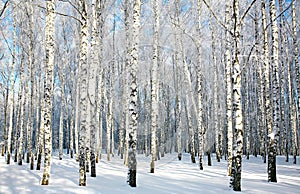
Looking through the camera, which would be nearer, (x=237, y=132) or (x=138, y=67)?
(x=237, y=132)

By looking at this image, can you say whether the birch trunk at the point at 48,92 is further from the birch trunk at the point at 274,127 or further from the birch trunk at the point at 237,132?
the birch trunk at the point at 274,127

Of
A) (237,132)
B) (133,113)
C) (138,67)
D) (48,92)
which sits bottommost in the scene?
(237,132)

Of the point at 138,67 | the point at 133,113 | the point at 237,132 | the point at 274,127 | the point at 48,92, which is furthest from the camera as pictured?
the point at 138,67

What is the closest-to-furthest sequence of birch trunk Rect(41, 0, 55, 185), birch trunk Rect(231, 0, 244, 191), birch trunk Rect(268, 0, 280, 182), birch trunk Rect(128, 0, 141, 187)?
birch trunk Rect(231, 0, 244, 191) < birch trunk Rect(128, 0, 141, 187) < birch trunk Rect(41, 0, 55, 185) < birch trunk Rect(268, 0, 280, 182)

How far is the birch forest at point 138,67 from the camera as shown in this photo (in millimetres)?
8836

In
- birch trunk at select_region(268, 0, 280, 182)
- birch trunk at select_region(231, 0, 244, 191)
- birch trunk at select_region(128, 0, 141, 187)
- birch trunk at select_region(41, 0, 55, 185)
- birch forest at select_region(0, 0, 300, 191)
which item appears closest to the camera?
birch trunk at select_region(231, 0, 244, 191)

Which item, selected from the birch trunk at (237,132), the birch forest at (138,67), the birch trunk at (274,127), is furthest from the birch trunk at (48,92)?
the birch trunk at (274,127)

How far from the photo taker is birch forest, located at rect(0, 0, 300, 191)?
8.84 metres

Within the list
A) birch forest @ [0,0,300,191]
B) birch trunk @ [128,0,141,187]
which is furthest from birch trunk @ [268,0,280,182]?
birch trunk @ [128,0,141,187]

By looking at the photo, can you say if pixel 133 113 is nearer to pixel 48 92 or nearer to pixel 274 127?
pixel 48 92

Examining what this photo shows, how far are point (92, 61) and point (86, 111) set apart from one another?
9.60 ft

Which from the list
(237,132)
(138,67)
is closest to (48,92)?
(237,132)

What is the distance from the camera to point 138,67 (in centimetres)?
2583

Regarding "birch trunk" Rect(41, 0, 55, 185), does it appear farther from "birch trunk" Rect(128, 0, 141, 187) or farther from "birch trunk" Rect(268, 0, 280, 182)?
"birch trunk" Rect(268, 0, 280, 182)
